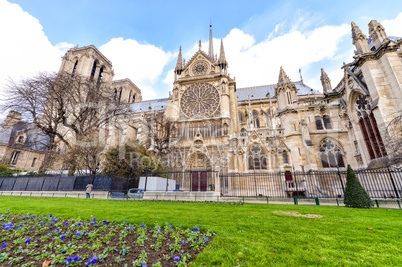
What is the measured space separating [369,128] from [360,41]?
301 inches

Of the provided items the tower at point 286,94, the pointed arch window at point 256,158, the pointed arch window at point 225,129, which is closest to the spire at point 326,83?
the tower at point 286,94

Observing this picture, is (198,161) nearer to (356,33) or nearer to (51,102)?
(51,102)

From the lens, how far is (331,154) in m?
18.0

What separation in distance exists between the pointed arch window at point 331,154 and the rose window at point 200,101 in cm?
1628

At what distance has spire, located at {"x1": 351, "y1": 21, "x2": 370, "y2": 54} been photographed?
1497 centimetres

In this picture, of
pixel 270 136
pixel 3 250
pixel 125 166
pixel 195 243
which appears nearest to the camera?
pixel 3 250

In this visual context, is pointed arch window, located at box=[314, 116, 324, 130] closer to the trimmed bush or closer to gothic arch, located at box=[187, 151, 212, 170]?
the trimmed bush

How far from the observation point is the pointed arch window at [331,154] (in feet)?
57.9

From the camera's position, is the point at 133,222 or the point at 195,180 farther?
the point at 195,180

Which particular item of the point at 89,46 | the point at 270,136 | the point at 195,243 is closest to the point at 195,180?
the point at 270,136

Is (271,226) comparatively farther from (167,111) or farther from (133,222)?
(167,111)

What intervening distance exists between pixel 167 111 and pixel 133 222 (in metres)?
28.3

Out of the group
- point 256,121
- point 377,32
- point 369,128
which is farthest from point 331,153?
point 256,121

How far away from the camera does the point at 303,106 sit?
20109 mm
